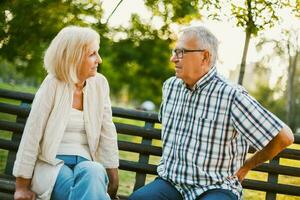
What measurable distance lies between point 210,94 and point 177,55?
1.19ft

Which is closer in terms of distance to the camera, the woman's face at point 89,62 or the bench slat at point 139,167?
the woman's face at point 89,62

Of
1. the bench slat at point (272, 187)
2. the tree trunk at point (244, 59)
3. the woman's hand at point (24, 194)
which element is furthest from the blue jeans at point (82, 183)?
the tree trunk at point (244, 59)

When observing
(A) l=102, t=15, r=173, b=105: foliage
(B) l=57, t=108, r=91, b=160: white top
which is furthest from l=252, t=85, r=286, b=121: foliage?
(B) l=57, t=108, r=91, b=160: white top

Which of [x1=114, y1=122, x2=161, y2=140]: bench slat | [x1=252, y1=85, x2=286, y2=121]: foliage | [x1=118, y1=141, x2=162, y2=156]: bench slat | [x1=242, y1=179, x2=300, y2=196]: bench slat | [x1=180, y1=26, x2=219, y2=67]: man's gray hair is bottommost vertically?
[x1=252, y1=85, x2=286, y2=121]: foliage

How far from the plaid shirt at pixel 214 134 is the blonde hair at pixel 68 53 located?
80cm

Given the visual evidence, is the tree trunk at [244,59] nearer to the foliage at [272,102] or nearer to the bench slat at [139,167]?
the bench slat at [139,167]

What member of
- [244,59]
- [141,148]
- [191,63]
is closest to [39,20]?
[244,59]

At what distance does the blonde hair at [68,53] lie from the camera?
137 inches

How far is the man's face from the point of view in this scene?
352 centimetres

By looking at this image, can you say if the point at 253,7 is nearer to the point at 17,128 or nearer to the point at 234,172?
the point at 234,172

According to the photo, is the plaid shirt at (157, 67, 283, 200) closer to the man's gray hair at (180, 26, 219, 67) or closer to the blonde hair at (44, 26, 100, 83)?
the man's gray hair at (180, 26, 219, 67)

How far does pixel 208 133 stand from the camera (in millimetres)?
3438

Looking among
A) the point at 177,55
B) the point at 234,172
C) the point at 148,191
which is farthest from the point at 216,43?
the point at 148,191

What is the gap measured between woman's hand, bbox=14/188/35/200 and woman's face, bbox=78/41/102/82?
845 millimetres
